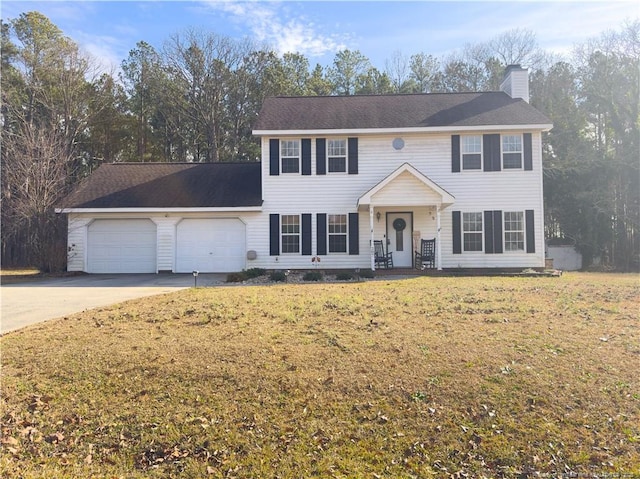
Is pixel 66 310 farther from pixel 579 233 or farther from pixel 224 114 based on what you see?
pixel 224 114

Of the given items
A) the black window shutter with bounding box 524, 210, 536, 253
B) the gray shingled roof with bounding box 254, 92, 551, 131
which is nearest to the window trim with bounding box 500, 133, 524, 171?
the gray shingled roof with bounding box 254, 92, 551, 131

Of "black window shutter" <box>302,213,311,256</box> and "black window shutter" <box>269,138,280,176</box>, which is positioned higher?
"black window shutter" <box>269,138,280,176</box>

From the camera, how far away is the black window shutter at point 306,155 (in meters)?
17.2

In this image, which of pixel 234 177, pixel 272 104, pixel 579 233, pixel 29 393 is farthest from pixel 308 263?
pixel 579 233

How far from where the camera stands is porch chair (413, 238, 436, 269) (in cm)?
1617

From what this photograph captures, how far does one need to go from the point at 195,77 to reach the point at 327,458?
33.1 m

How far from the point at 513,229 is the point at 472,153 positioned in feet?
10.8

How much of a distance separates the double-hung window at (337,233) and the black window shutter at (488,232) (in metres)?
5.32

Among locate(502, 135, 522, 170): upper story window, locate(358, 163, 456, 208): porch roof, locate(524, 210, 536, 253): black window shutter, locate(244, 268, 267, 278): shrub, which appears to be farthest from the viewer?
locate(502, 135, 522, 170): upper story window

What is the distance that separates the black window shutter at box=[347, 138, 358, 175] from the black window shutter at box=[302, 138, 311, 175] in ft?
5.13

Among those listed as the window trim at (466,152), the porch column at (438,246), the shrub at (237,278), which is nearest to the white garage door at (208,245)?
the shrub at (237,278)

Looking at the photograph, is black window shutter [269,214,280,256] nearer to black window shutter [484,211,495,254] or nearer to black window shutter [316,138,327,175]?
black window shutter [316,138,327,175]

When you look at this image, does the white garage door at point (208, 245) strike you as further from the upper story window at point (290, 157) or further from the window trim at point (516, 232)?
the window trim at point (516, 232)

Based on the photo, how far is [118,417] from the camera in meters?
3.94
